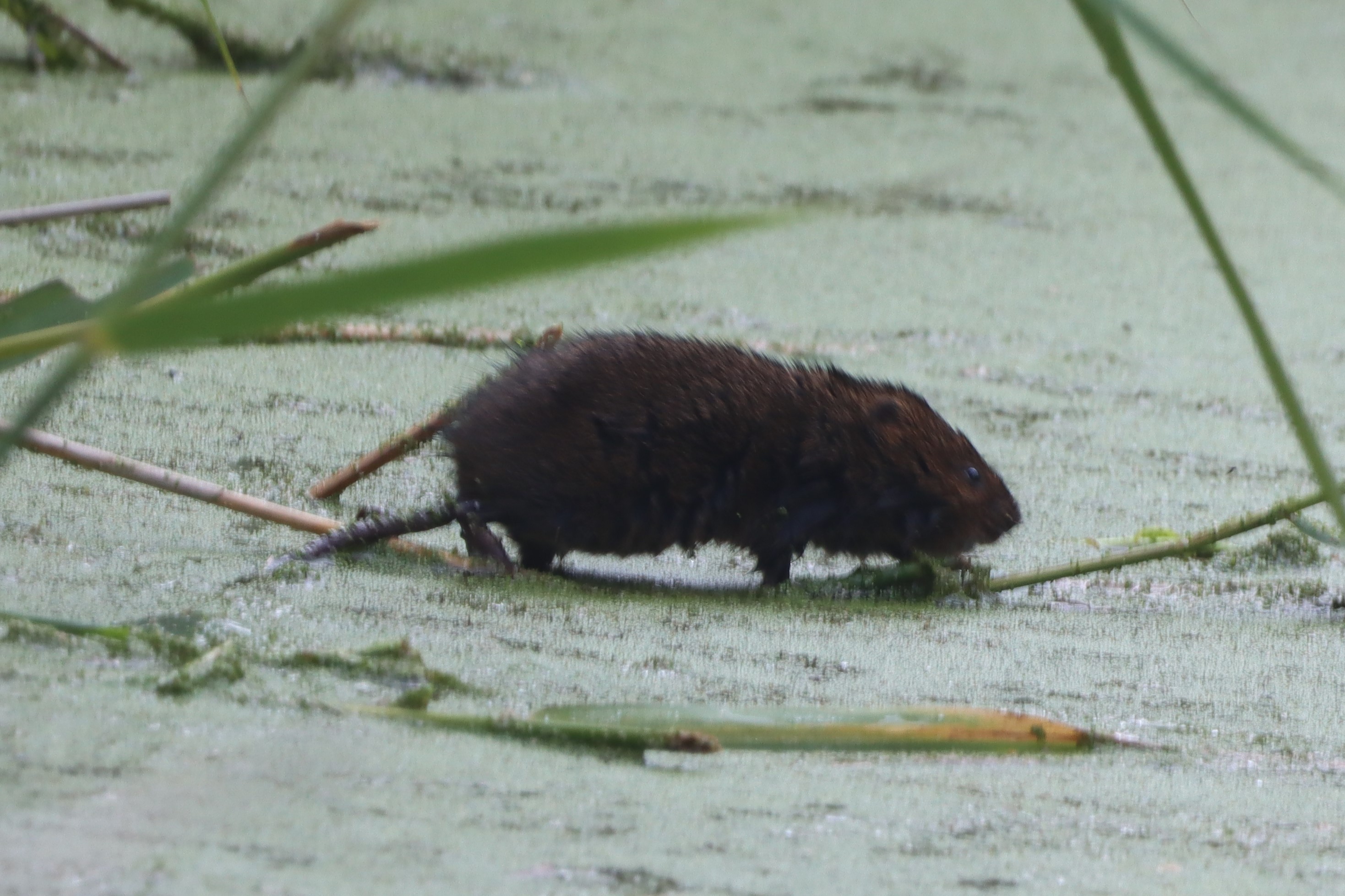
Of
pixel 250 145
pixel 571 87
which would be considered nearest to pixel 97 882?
pixel 250 145

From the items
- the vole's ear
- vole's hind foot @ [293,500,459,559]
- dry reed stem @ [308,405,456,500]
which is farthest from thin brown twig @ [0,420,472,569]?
the vole's ear

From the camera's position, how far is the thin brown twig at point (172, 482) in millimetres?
1812

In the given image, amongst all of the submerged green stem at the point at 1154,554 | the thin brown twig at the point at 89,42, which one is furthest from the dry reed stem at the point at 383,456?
the thin brown twig at the point at 89,42

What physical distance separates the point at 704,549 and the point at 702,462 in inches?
13.9

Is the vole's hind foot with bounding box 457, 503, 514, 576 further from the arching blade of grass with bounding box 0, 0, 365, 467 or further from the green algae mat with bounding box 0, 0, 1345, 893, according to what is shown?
the arching blade of grass with bounding box 0, 0, 365, 467

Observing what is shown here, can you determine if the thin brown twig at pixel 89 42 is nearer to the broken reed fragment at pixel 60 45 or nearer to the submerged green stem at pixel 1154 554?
the broken reed fragment at pixel 60 45

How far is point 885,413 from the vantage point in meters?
2.33

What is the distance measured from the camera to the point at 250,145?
71 centimetres

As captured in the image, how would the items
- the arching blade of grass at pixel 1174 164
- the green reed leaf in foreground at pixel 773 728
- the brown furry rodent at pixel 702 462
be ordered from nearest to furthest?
1. the arching blade of grass at pixel 1174 164
2. the green reed leaf in foreground at pixel 773 728
3. the brown furry rodent at pixel 702 462

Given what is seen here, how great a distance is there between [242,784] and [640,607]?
83 cm

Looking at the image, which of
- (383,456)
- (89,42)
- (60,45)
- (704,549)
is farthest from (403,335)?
(60,45)

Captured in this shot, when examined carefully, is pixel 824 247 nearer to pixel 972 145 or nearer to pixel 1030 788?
pixel 972 145

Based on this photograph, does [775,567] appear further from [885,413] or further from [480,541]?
[480,541]

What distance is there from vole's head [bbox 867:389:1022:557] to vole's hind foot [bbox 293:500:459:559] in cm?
58
